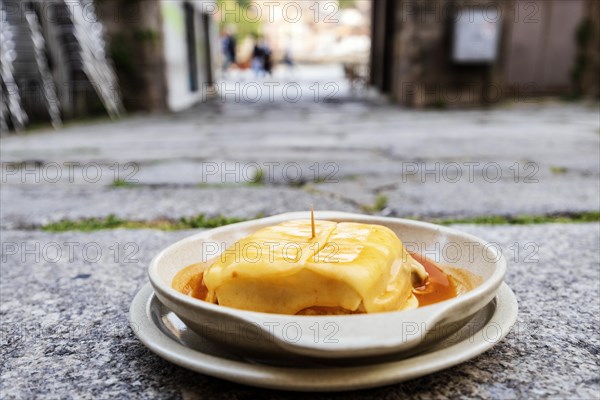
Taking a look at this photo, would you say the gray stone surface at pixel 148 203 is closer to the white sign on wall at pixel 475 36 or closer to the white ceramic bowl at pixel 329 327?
the white ceramic bowl at pixel 329 327

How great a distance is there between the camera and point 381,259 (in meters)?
0.69

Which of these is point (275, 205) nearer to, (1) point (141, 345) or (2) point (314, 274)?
(1) point (141, 345)

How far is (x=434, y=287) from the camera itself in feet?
2.61

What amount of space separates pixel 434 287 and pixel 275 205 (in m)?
0.98

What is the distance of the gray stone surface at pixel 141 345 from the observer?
682mm

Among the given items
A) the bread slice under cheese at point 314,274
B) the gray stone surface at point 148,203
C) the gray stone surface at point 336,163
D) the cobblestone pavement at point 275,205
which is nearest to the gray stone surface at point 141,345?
the cobblestone pavement at point 275,205

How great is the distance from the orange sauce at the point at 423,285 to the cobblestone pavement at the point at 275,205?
0.10 metres

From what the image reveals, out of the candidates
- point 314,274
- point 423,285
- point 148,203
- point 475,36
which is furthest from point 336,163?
point 475,36

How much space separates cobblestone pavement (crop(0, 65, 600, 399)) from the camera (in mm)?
725

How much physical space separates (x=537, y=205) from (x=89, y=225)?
53.5 inches

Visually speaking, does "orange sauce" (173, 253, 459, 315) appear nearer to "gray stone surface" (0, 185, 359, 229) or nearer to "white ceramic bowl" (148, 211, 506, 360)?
"white ceramic bowl" (148, 211, 506, 360)

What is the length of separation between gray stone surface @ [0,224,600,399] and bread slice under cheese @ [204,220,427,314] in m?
0.11

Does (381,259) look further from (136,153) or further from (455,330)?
(136,153)

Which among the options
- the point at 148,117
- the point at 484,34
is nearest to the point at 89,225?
the point at 148,117
